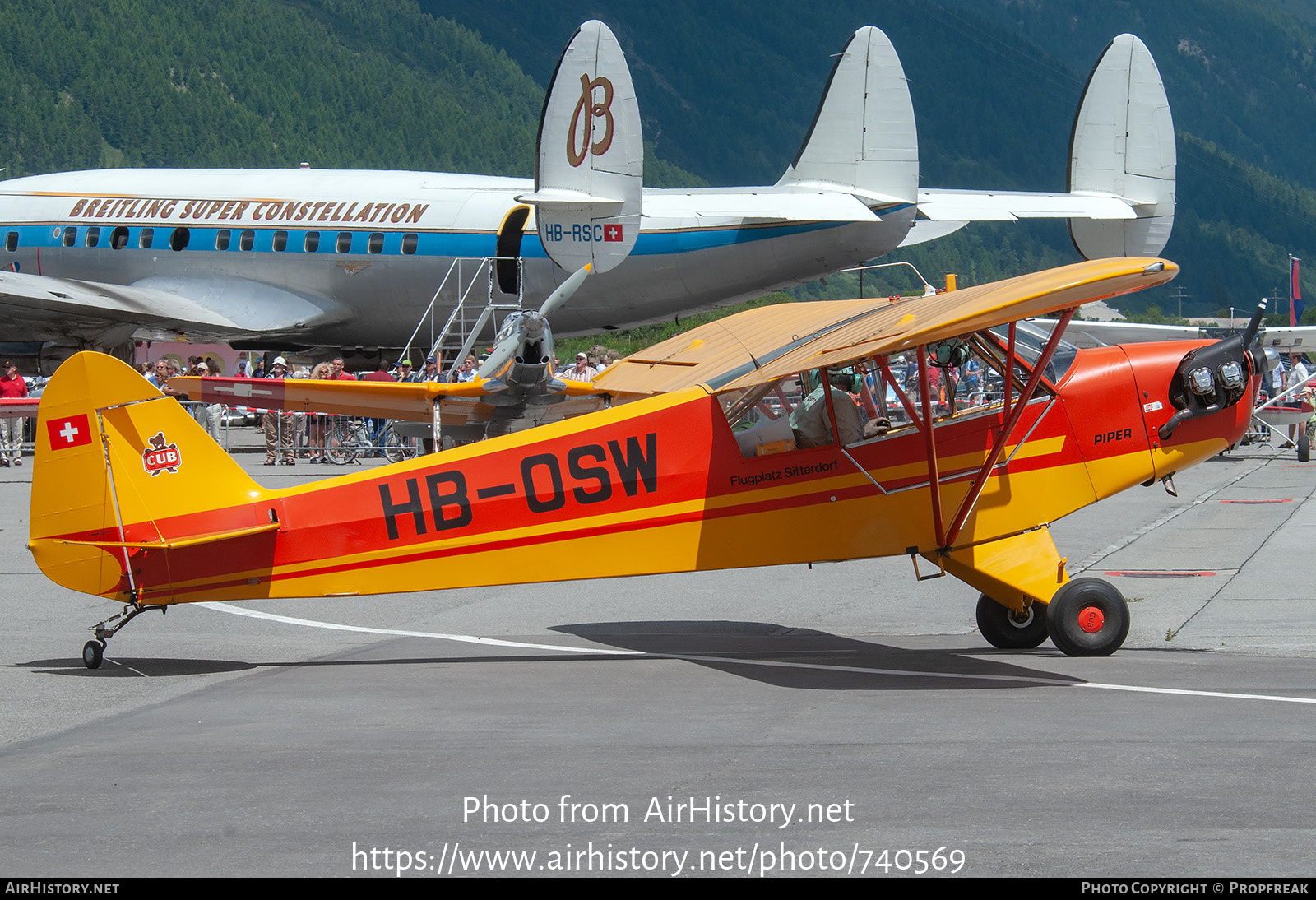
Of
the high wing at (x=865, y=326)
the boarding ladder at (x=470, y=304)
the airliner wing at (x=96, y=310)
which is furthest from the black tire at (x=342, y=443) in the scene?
the high wing at (x=865, y=326)

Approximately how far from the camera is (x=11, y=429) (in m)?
24.5

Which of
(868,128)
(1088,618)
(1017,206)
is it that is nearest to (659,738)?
(1088,618)

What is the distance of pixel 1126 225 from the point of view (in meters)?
23.2

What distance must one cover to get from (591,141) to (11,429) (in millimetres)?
13255

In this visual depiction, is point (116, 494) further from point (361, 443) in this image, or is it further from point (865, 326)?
point (361, 443)

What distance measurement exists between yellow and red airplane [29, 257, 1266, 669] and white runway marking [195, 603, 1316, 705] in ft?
2.15

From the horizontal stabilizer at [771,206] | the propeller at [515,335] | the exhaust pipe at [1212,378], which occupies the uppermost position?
the horizontal stabilizer at [771,206]

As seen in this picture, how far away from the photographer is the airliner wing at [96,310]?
2298 centimetres

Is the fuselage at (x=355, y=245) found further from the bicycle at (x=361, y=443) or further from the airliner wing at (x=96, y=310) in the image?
the bicycle at (x=361, y=443)

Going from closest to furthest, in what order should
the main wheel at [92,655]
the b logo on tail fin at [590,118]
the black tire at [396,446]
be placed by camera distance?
1. the main wheel at [92,655]
2. the b logo on tail fin at [590,118]
3. the black tire at [396,446]

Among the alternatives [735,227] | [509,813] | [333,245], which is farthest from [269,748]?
[333,245]

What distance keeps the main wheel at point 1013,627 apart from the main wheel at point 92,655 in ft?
18.6

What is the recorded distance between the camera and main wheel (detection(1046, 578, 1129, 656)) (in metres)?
8.09

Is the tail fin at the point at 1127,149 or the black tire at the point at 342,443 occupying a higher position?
the tail fin at the point at 1127,149
